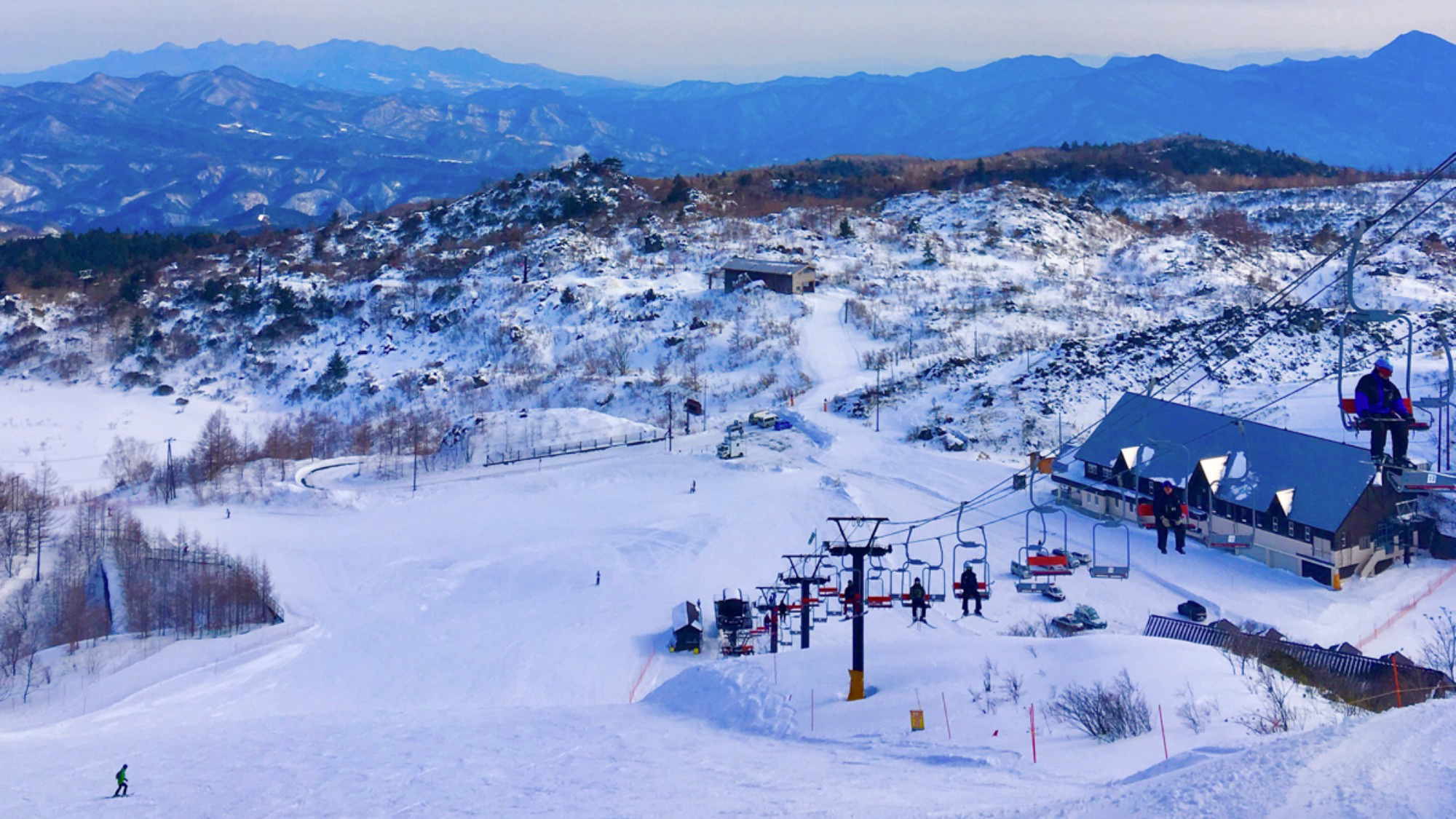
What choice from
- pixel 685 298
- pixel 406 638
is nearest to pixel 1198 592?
pixel 406 638

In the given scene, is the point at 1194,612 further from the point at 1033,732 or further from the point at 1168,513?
the point at 1033,732


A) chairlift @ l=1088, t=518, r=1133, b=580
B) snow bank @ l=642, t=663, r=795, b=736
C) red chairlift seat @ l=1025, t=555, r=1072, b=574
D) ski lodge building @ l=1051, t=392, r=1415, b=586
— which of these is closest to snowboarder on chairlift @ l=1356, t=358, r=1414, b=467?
red chairlift seat @ l=1025, t=555, r=1072, b=574

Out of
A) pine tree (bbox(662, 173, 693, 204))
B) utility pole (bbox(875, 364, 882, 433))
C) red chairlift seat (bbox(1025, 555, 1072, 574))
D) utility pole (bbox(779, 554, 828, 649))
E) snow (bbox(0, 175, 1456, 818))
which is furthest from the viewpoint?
pine tree (bbox(662, 173, 693, 204))

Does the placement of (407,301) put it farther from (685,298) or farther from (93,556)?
(93,556)

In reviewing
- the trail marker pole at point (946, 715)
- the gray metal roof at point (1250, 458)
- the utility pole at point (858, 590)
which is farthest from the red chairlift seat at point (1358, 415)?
the gray metal roof at point (1250, 458)

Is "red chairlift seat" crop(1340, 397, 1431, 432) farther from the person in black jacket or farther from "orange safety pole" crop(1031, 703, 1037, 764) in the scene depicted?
the person in black jacket
